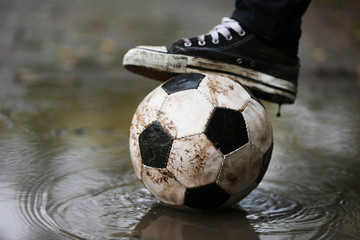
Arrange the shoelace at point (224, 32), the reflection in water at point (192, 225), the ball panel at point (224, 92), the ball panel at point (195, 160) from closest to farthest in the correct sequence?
the reflection in water at point (192, 225) < the ball panel at point (195, 160) < the ball panel at point (224, 92) < the shoelace at point (224, 32)

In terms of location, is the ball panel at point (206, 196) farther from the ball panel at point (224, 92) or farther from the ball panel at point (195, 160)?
the ball panel at point (224, 92)

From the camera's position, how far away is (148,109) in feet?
8.29

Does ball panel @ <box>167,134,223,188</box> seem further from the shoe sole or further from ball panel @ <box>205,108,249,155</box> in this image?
the shoe sole

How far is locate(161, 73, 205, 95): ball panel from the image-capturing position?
253 cm

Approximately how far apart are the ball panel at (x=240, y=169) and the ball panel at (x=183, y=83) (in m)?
0.37

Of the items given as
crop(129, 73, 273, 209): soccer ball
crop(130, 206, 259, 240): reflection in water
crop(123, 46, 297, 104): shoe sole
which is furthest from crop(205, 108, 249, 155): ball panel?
crop(123, 46, 297, 104): shoe sole

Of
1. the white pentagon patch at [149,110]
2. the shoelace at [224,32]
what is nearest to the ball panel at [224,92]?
the white pentagon patch at [149,110]

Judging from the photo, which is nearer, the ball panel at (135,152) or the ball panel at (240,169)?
the ball panel at (240,169)

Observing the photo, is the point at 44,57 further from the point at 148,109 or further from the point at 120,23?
the point at 148,109

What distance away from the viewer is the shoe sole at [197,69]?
2846 mm

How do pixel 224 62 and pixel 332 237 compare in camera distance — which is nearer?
pixel 332 237

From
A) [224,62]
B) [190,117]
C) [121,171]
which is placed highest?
[224,62]

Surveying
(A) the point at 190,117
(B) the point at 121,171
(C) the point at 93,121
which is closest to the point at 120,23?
(C) the point at 93,121

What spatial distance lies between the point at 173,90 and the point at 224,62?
0.52 m
